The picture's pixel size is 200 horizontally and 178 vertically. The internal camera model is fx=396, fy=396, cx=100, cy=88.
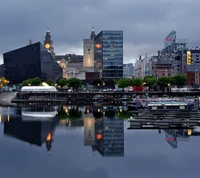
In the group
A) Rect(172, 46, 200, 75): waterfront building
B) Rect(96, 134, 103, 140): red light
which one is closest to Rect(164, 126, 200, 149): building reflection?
Rect(96, 134, 103, 140): red light

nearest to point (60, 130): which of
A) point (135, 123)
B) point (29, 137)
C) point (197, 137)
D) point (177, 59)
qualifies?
point (29, 137)

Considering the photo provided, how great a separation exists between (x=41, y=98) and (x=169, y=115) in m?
71.4

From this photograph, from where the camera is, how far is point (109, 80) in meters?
174

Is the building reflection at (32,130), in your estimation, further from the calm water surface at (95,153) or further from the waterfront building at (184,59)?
the waterfront building at (184,59)

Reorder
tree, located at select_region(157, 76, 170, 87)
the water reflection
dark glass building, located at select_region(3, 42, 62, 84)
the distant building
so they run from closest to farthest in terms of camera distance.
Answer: the water reflection, tree, located at select_region(157, 76, 170, 87), the distant building, dark glass building, located at select_region(3, 42, 62, 84)

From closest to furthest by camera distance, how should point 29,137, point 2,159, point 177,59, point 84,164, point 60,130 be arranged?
1. point 84,164
2. point 2,159
3. point 29,137
4. point 60,130
5. point 177,59

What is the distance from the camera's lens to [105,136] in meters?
43.6

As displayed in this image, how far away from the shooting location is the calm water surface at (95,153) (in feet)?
90.5

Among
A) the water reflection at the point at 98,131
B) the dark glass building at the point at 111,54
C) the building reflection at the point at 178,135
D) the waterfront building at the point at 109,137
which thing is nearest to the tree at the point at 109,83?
the dark glass building at the point at 111,54

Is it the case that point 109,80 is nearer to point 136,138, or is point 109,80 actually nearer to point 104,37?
point 104,37

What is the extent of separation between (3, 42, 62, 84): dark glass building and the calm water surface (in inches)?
4371

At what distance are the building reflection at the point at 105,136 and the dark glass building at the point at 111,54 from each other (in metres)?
122

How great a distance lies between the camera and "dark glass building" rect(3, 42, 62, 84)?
524ft

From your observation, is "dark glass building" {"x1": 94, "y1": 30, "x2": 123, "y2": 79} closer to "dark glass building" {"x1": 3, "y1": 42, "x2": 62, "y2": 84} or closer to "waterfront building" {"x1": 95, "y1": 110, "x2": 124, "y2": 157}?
"dark glass building" {"x1": 3, "y1": 42, "x2": 62, "y2": 84}
